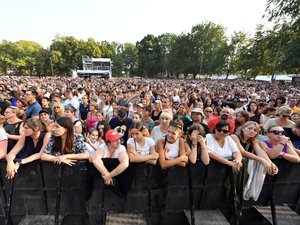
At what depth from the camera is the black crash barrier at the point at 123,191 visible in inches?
108

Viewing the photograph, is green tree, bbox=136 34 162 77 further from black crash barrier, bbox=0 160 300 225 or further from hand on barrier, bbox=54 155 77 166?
hand on barrier, bbox=54 155 77 166

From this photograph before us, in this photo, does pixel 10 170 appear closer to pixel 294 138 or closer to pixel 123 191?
pixel 123 191

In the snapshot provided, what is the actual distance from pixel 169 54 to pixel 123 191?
7007 centimetres

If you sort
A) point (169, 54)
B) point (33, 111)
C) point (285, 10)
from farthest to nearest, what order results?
1. point (169, 54)
2. point (285, 10)
3. point (33, 111)

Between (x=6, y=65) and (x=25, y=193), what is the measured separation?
9750cm

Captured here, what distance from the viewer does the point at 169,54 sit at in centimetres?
6881

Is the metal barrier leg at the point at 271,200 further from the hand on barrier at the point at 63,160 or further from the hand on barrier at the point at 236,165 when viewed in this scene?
the hand on barrier at the point at 63,160

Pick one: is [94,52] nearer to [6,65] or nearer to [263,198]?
[6,65]

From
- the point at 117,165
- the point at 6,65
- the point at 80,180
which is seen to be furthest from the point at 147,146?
the point at 6,65

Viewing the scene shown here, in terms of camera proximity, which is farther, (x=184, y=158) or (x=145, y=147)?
(x=145, y=147)

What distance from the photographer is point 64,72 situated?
2953 inches

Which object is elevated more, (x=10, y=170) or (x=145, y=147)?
(x=145, y=147)

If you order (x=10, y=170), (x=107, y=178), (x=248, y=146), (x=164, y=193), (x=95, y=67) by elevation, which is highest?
(x=95, y=67)

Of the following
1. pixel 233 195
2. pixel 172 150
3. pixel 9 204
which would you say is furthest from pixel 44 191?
pixel 233 195
